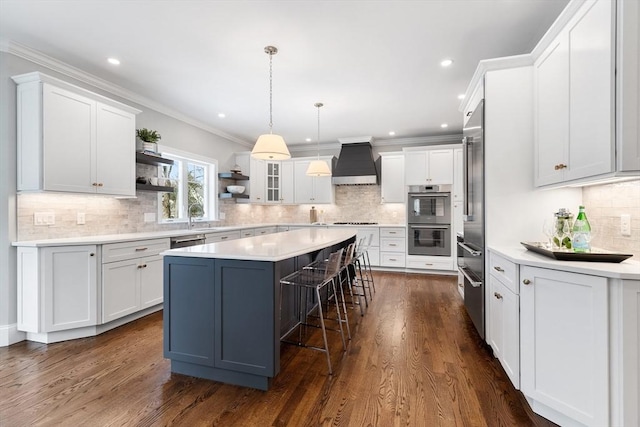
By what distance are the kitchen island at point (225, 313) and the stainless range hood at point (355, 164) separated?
403 centimetres

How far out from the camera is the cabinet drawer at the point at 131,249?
2.96 metres

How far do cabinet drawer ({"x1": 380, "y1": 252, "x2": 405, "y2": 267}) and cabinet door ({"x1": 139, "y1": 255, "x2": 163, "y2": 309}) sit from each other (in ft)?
12.8

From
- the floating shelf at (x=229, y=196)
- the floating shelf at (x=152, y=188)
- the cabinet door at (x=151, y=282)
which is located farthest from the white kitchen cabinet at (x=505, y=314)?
the floating shelf at (x=229, y=196)

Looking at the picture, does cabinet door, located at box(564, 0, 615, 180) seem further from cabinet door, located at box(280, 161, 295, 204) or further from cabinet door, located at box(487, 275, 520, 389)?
cabinet door, located at box(280, 161, 295, 204)

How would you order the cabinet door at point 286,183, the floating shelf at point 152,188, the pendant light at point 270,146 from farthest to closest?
1. the cabinet door at point 286,183
2. the floating shelf at point 152,188
3. the pendant light at point 270,146

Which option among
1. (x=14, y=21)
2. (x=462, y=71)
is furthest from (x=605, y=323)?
(x=14, y=21)

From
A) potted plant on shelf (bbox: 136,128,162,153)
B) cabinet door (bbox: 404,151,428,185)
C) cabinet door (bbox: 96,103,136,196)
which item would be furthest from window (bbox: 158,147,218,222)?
cabinet door (bbox: 404,151,428,185)

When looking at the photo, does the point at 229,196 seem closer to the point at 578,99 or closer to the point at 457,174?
the point at 457,174

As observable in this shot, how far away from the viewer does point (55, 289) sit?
2.70 metres

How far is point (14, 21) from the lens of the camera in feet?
7.89

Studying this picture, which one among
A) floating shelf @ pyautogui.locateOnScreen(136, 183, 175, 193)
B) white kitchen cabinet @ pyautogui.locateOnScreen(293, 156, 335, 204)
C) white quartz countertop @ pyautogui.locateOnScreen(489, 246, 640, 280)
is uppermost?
white kitchen cabinet @ pyautogui.locateOnScreen(293, 156, 335, 204)

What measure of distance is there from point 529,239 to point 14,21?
15.1 ft

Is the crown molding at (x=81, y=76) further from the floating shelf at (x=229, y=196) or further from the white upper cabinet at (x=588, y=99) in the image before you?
the white upper cabinet at (x=588, y=99)

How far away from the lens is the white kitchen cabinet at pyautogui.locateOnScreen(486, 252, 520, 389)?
6.16 feet
